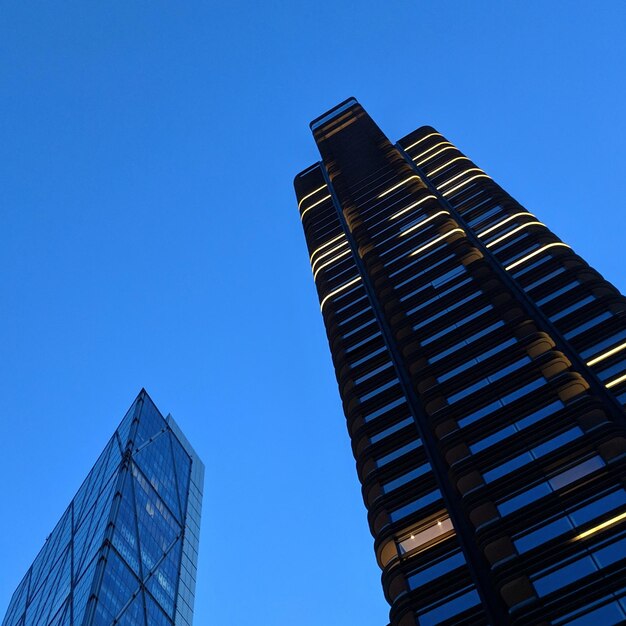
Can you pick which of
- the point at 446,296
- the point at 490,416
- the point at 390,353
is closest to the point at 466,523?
the point at 490,416

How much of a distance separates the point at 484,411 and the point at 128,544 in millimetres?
66423

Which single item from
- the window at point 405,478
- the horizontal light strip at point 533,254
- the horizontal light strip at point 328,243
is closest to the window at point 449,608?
the window at point 405,478

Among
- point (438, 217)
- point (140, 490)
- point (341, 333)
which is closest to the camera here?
point (341, 333)

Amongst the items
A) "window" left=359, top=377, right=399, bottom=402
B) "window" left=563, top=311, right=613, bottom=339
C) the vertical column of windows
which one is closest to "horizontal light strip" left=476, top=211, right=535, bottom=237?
the vertical column of windows

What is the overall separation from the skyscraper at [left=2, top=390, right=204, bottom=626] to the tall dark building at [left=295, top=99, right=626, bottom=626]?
142 ft

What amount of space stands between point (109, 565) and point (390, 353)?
2024 inches

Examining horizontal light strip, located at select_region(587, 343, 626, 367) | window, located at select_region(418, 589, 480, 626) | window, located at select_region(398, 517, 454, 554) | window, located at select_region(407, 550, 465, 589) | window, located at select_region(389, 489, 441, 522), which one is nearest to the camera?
window, located at select_region(418, 589, 480, 626)

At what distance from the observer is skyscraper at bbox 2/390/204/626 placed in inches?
3440

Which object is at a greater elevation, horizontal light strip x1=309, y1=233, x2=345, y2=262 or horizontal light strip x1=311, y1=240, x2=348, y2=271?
horizontal light strip x1=309, y1=233, x2=345, y2=262

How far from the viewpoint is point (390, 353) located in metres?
54.9

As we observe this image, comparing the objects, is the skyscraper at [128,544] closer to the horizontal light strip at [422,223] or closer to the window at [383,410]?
the window at [383,410]

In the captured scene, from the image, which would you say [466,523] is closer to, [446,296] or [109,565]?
[446,296]

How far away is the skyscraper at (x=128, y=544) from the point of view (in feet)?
287

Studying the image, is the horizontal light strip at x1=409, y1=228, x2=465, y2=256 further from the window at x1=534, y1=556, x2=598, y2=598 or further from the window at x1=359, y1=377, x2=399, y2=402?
the window at x1=534, y1=556, x2=598, y2=598
